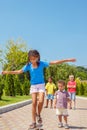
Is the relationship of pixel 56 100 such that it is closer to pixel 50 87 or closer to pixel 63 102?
pixel 63 102

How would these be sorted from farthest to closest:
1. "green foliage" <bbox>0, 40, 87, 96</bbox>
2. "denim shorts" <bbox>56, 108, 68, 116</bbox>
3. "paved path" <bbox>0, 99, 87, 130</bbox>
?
"green foliage" <bbox>0, 40, 87, 96</bbox>, "denim shorts" <bbox>56, 108, 68, 116</bbox>, "paved path" <bbox>0, 99, 87, 130</bbox>

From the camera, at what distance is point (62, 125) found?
418 inches

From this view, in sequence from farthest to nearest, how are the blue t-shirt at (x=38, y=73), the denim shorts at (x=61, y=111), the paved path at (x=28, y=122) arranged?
the denim shorts at (x=61, y=111) → the paved path at (x=28, y=122) → the blue t-shirt at (x=38, y=73)

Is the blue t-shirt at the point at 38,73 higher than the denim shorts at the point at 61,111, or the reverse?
the blue t-shirt at the point at 38,73

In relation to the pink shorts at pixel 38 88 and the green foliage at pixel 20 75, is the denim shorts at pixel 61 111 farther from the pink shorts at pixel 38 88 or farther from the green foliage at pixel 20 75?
the green foliage at pixel 20 75

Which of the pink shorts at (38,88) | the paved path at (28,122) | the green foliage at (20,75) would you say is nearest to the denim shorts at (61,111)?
the paved path at (28,122)

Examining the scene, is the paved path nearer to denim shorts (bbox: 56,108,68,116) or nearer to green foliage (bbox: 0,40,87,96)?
denim shorts (bbox: 56,108,68,116)

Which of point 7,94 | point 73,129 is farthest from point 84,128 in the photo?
point 7,94

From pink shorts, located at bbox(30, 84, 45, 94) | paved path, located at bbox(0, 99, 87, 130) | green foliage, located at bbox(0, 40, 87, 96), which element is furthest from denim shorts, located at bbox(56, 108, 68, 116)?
green foliage, located at bbox(0, 40, 87, 96)

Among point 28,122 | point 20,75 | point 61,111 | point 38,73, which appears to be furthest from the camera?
point 20,75

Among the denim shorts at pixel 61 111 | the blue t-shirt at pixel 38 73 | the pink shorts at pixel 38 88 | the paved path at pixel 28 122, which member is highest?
the blue t-shirt at pixel 38 73

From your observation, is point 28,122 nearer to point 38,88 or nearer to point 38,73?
point 38,88

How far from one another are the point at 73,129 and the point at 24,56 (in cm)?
5845

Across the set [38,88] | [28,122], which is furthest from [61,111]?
[38,88]
